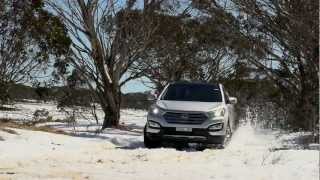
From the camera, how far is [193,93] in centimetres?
1730

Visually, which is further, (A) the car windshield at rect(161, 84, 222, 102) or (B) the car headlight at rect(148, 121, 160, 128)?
(A) the car windshield at rect(161, 84, 222, 102)

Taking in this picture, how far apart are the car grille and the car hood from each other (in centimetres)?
14

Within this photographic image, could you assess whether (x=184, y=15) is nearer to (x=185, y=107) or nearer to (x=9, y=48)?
(x=9, y=48)

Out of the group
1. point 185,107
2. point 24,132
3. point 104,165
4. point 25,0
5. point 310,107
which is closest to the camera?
point 104,165

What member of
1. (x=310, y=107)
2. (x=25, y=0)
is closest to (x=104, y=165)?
(x=310, y=107)

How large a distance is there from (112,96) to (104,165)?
48.1ft

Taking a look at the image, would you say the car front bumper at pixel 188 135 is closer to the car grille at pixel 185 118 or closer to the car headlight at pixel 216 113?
the car grille at pixel 185 118

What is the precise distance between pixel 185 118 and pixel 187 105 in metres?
0.48

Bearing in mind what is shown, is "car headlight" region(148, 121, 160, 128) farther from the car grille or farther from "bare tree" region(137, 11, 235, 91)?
"bare tree" region(137, 11, 235, 91)

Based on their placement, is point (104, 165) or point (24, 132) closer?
point (104, 165)

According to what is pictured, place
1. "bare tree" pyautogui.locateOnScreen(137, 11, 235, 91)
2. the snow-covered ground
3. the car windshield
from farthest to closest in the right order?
1. "bare tree" pyautogui.locateOnScreen(137, 11, 235, 91)
2. the car windshield
3. the snow-covered ground

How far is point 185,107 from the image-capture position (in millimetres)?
16172

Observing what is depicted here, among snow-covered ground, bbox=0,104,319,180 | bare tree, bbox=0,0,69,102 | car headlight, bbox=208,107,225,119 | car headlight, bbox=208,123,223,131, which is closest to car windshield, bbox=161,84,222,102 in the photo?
car headlight, bbox=208,107,225,119

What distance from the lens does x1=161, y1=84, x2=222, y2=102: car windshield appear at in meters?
17.1
